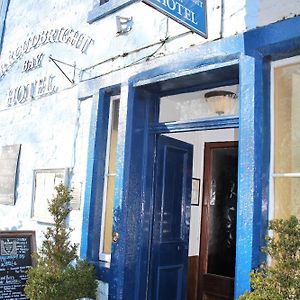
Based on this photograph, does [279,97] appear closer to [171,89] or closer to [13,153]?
[171,89]

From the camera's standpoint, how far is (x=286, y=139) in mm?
3781

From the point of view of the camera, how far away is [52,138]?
243 inches

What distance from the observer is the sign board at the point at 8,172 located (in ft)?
22.8

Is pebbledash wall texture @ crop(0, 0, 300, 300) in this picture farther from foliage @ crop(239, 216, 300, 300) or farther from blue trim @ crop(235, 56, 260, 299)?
foliage @ crop(239, 216, 300, 300)

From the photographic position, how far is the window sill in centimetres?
528

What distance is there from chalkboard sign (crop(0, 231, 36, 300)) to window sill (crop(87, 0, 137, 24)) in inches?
119

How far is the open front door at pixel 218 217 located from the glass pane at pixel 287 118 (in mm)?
2636

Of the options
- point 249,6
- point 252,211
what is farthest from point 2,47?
point 252,211

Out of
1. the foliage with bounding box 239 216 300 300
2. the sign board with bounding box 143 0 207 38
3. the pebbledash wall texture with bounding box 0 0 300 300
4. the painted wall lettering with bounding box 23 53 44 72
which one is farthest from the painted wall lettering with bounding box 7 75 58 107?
the foliage with bounding box 239 216 300 300

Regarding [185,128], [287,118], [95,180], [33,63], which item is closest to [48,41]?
[33,63]

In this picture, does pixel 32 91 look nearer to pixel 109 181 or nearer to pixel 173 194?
pixel 109 181

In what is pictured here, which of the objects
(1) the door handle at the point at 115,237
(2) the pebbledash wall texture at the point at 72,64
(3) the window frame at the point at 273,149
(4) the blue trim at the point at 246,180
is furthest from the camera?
(1) the door handle at the point at 115,237

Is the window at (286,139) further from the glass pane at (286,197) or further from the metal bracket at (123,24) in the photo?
the metal bracket at (123,24)

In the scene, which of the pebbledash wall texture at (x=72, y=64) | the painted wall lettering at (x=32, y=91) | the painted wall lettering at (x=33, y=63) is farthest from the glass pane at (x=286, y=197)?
the painted wall lettering at (x=33, y=63)
